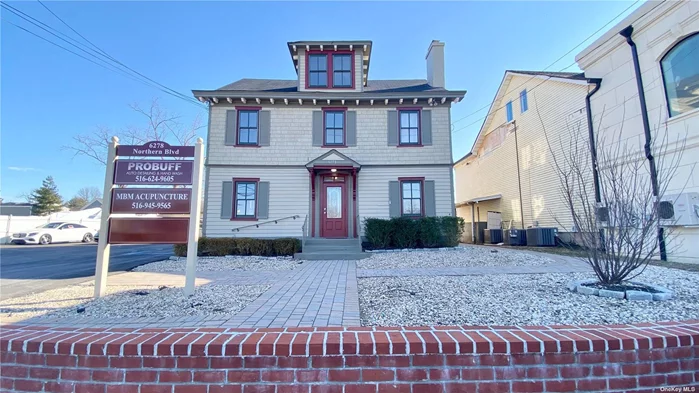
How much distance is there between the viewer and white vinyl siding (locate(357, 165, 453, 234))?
1175 centimetres

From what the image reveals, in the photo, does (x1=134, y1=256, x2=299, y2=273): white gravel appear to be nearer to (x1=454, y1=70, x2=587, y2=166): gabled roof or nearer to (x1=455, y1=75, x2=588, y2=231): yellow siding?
(x1=455, y1=75, x2=588, y2=231): yellow siding

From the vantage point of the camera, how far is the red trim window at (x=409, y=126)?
12117 mm

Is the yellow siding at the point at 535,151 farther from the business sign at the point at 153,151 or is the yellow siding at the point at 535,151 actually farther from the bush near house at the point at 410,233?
the business sign at the point at 153,151

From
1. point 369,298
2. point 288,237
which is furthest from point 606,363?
point 288,237

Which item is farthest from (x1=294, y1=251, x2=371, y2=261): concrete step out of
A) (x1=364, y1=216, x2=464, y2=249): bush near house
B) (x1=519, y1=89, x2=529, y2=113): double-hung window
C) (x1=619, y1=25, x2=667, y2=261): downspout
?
(x1=519, y1=89, x2=529, y2=113): double-hung window

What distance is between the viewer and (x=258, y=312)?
12.1 feet

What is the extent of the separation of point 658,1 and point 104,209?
12.7m

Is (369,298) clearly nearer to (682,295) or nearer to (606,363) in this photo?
(606,363)

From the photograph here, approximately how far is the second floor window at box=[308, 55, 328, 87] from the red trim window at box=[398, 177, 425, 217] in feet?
16.0

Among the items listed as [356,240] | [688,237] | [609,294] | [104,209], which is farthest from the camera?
[356,240]

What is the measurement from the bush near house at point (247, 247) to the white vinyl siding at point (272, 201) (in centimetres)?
98

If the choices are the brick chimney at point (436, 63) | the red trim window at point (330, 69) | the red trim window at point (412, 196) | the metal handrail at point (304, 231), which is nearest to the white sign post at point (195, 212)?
the metal handrail at point (304, 231)

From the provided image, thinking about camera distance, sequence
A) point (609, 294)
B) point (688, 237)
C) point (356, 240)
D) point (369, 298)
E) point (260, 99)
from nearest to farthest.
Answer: point (609, 294) < point (369, 298) < point (688, 237) < point (356, 240) < point (260, 99)

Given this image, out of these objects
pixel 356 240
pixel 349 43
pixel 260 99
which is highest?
pixel 349 43
